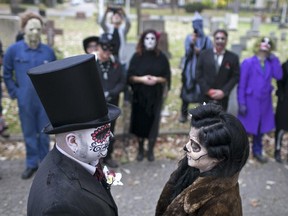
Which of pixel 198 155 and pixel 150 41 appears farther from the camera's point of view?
pixel 150 41

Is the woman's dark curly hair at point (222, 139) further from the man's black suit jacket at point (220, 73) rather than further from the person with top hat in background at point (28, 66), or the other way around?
the man's black suit jacket at point (220, 73)

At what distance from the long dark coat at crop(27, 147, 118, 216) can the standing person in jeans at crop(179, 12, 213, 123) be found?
4.78 m

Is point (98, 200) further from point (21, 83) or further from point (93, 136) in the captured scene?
point (21, 83)

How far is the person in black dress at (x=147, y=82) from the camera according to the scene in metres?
5.39

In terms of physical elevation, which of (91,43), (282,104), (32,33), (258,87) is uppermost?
(32,33)

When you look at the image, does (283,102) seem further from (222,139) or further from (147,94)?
(222,139)

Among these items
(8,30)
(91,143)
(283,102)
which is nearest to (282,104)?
(283,102)

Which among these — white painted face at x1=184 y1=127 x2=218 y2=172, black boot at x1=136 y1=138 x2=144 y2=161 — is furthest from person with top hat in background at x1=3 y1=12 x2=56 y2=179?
white painted face at x1=184 y1=127 x2=218 y2=172

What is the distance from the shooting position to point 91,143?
210 centimetres

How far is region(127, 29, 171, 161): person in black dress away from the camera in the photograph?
5395mm

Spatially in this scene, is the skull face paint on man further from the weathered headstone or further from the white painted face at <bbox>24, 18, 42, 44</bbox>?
the weathered headstone

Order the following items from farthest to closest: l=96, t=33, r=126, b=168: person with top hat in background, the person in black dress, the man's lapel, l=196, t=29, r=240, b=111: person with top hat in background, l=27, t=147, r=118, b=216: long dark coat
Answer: l=196, t=29, r=240, b=111: person with top hat in background
the person in black dress
l=96, t=33, r=126, b=168: person with top hat in background
the man's lapel
l=27, t=147, r=118, b=216: long dark coat

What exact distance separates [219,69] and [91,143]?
4.15m

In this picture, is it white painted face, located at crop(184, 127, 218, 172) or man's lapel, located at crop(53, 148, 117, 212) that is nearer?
man's lapel, located at crop(53, 148, 117, 212)
